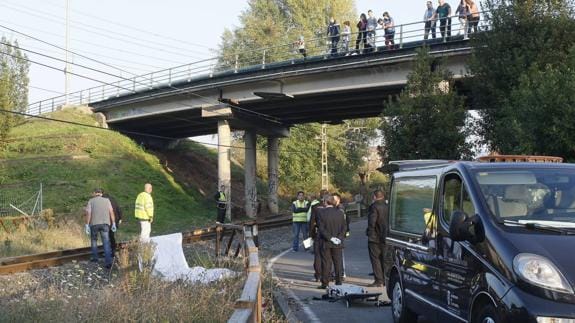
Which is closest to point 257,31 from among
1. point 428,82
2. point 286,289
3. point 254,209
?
point 254,209

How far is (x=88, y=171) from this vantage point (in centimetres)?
3656

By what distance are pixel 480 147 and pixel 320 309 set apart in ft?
39.2

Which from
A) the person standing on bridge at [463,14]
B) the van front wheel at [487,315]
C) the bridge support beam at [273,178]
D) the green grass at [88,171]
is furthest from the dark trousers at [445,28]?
the van front wheel at [487,315]

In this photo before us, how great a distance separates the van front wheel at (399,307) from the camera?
804cm

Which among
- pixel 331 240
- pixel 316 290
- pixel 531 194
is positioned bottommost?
pixel 316 290

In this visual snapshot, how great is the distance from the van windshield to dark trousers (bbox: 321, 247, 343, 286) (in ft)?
18.8

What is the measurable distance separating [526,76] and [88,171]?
26.9 meters

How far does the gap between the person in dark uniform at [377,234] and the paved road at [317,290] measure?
1.36ft

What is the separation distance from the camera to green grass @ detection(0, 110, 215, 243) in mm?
33031

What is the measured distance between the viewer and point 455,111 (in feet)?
63.5

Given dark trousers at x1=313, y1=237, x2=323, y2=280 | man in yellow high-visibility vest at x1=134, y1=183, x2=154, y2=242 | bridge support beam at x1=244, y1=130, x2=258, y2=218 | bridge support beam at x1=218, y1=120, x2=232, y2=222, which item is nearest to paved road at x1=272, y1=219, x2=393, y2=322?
dark trousers at x1=313, y1=237, x2=323, y2=280

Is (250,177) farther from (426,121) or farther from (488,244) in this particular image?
(488,244)

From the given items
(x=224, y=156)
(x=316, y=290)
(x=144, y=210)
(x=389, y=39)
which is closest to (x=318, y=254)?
(x=316, y=290)

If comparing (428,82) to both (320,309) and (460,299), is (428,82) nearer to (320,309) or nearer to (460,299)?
(320,309)
